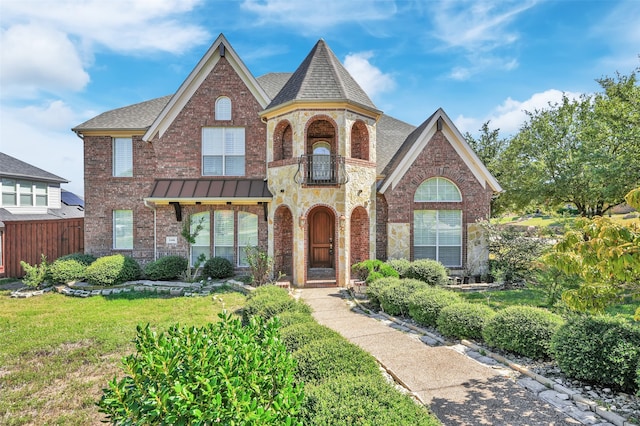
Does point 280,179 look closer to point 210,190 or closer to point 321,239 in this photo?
point 210,190

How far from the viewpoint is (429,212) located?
14812 millimetres

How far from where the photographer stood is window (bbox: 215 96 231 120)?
15.4 metres

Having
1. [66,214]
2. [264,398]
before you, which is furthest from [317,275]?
[66,214]

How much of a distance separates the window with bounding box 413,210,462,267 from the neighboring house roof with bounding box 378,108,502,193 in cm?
187

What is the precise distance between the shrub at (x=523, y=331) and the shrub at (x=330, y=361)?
11.7 feet

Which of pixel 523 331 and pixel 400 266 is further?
pixel 400 266

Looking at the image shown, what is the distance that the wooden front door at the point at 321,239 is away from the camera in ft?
52.0

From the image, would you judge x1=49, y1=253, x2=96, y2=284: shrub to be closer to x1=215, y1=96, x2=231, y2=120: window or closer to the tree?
x1=215, y1=96, x2=231, y2=120: window

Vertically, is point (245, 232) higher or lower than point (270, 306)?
higher

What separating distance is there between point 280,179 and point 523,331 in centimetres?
1042

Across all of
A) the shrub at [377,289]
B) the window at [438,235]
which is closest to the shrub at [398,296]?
the shrub at [377,289]

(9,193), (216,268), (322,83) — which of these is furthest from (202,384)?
(9,193)

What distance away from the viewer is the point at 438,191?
48.5ft

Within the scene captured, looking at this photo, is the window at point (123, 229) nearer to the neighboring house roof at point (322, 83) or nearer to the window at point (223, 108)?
the window at point (223, 108)
